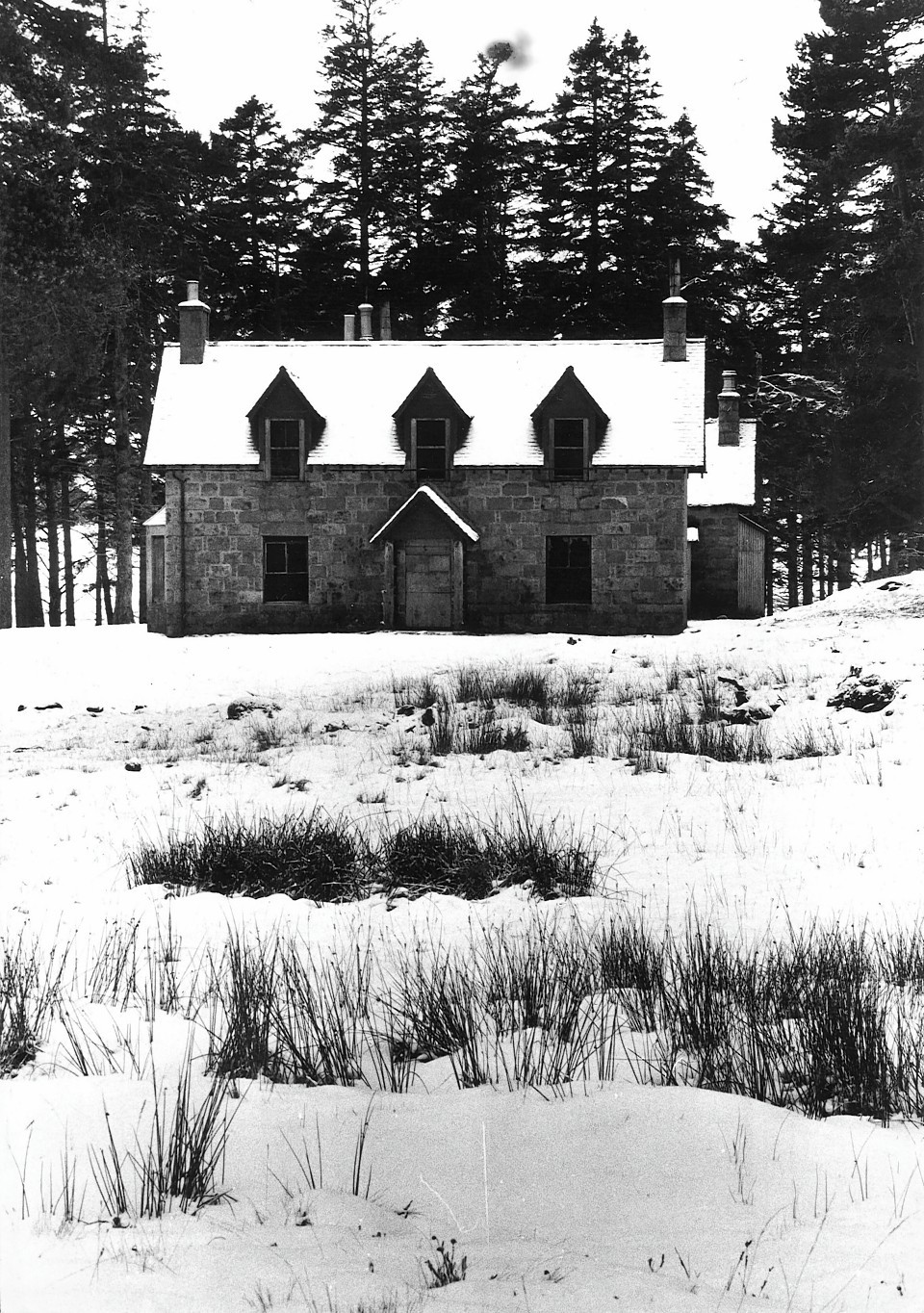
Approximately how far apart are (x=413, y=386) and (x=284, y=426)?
3.38m

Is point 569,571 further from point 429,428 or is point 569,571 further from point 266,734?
point 266,734

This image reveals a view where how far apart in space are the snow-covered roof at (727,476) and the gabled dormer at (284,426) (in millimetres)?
11679

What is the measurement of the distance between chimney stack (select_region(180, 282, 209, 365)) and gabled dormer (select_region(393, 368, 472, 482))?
5.71m

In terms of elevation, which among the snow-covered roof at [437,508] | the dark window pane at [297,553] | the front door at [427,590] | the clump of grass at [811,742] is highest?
the snow-covered roof at [437,508]

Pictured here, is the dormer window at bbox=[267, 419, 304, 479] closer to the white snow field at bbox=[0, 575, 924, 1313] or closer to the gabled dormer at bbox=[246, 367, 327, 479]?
the gabled dormer at bbox=[246, 367, 327, 479]

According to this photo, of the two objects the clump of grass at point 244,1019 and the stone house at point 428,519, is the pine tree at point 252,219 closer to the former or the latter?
the stone house at point 428,519

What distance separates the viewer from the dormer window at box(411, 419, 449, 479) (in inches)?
1053

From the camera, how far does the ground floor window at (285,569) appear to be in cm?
2661

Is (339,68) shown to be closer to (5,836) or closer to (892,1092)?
(5,836)

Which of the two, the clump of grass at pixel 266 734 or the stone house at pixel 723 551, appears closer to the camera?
the clump of grass at pixel 266 734

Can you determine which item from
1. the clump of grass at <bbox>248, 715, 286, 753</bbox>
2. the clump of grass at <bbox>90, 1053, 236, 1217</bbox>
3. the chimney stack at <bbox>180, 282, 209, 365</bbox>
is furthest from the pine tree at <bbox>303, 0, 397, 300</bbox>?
the clump of grass at <bbox>90, 1053, 236, 1217</bbox>

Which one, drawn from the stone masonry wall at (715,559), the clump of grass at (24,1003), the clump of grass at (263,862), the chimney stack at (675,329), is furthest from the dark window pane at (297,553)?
the clump of grass at (24,1003)

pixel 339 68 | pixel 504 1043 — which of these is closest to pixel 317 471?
pixel 339 68

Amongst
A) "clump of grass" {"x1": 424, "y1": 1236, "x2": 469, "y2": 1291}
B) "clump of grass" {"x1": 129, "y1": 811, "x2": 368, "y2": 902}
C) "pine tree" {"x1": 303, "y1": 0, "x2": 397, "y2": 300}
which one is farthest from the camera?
"pine tree" {"x1": 303, "y1": 0, "x2": 397, "y2": 300}
